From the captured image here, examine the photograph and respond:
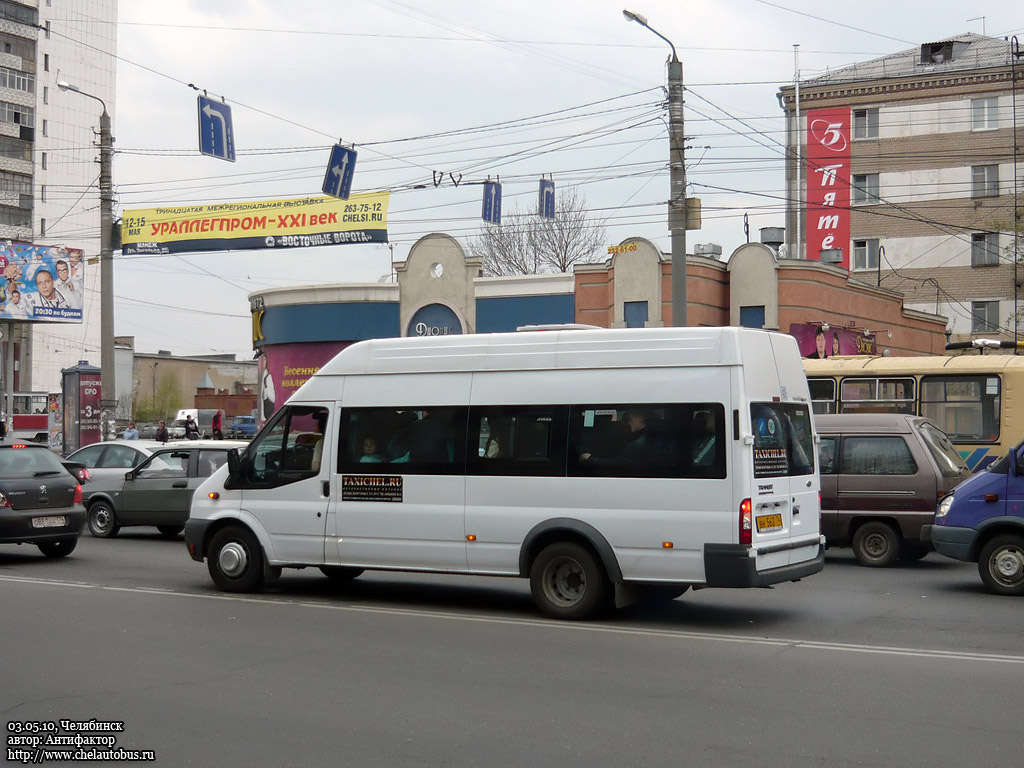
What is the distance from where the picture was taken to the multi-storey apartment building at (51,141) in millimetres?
81250

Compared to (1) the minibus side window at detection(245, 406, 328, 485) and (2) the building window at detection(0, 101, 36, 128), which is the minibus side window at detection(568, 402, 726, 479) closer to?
(1) the minibus side window at detection(245, 406, 328, 485)

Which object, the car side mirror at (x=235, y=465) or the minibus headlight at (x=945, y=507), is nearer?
the car side mirror at (x=235, y=465)

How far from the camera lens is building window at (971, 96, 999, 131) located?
48.2 m

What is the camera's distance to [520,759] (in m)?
5.89

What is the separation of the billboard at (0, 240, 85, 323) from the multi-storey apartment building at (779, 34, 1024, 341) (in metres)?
36.3

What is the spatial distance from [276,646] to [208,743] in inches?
112

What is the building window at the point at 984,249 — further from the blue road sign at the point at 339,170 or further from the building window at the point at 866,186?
the blue road sign at the point at 339,170

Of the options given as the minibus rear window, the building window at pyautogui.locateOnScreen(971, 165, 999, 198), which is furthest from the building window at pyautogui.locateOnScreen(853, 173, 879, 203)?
the minibus rear window

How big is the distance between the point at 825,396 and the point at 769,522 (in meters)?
10.7

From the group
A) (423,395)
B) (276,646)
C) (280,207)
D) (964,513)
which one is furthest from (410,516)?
(280,207)

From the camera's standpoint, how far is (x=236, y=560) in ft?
39.6

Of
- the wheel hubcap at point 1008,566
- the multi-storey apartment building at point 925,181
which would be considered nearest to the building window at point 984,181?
the multi-storey apartment building at point 925,181

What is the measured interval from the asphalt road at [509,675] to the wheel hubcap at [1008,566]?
282mm

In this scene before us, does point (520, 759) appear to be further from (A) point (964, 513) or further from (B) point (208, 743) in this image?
(A) point (964, 513)
